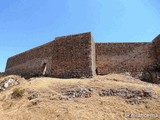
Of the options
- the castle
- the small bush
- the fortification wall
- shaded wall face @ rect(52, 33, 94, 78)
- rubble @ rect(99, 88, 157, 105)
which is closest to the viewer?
rubble @ rect(99, 88, 157, 105)

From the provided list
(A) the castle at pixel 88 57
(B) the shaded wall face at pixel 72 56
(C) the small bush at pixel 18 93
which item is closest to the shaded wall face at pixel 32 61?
(A) the castle at pixel 88 57

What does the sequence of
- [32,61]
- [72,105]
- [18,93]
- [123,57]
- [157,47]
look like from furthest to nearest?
[32,61] → [157,47] → [123,57] → [18,93] → [72,105]

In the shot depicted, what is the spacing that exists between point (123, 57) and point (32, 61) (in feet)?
30.8

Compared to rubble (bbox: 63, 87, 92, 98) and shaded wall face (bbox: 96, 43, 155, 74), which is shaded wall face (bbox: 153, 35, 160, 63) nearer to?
shaded wall face (bbox: 96, 43, 155, 74)

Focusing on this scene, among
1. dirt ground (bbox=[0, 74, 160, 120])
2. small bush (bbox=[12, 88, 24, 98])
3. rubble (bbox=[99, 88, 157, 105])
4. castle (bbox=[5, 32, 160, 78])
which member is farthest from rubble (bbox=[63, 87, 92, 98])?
castle (bbox=[5, 32, 160, 78])

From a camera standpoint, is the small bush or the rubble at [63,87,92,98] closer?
the rubble at [63,87,92,98]

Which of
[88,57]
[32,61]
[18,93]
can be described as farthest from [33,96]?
[32,61]

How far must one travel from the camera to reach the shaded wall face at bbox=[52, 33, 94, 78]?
52.8 feet

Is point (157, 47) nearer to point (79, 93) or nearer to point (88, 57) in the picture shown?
point (88, 57)

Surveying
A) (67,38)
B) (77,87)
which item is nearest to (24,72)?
(67,38)

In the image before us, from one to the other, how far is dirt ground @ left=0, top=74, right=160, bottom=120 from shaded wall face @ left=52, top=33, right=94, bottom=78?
2.56 metres

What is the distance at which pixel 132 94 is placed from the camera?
38.3 feet

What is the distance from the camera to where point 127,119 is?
31.0ft

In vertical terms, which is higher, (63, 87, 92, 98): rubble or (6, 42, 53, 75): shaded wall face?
(6, 42, 53, 75): shaded wall face
